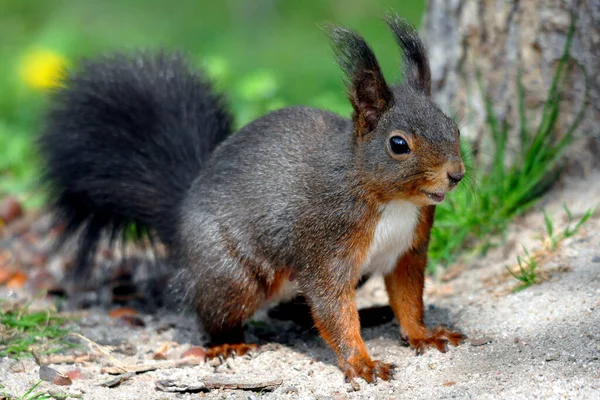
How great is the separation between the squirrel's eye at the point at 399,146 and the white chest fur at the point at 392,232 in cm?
17

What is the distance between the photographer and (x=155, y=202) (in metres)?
3.01

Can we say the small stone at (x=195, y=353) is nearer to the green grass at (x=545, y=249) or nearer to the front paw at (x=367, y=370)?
the front paw at (x=367, y=370)

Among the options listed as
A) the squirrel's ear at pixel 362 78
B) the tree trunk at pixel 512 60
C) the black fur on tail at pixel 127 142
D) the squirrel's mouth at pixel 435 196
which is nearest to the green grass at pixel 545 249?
the tree trunk at pixel 512 60

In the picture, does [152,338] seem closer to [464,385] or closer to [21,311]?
[21,311]

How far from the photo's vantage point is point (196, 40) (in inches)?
262

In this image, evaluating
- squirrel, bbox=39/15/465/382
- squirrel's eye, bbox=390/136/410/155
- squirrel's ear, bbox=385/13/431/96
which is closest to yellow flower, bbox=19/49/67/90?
squirrel, bbox=39/15/465/382

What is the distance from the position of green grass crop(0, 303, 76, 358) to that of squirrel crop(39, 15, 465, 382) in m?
0.42

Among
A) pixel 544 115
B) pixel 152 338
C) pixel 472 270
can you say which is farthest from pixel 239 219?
pixel 544 115

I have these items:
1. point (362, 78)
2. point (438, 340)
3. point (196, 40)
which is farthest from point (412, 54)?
point (196, 40)

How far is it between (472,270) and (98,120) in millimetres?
1471

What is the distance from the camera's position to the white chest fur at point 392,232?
7.98 ft

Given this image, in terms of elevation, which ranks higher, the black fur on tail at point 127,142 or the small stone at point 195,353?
A: the black fur on tail at point 127,142

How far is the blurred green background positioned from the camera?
4.90m

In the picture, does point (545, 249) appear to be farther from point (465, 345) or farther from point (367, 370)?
point (367, 370)
